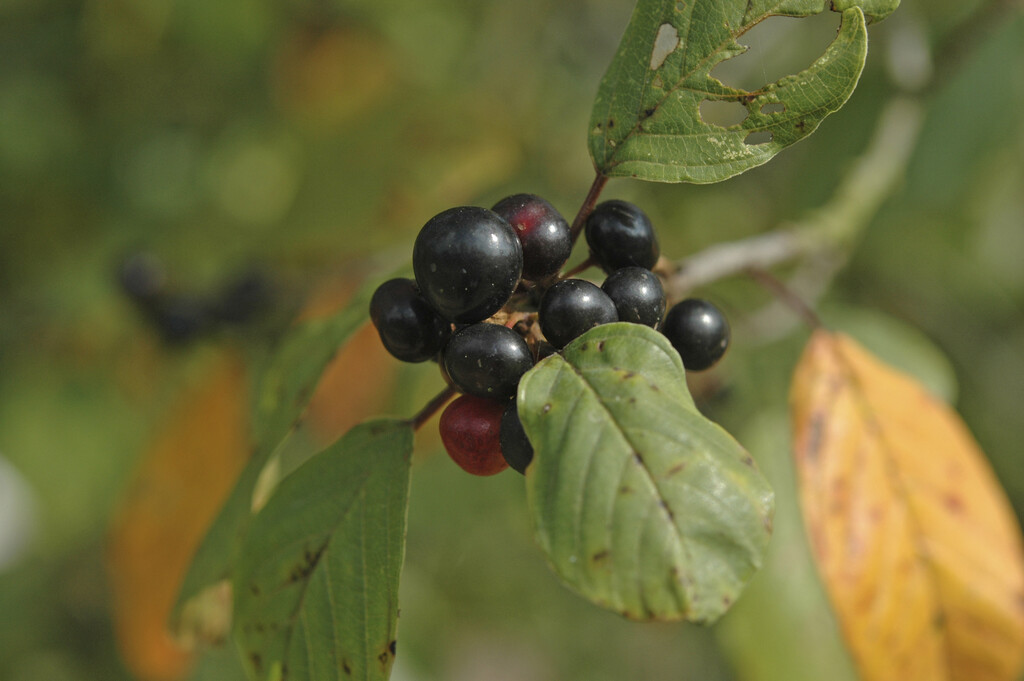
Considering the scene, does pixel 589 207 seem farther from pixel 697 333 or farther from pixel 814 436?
pixel 814 436

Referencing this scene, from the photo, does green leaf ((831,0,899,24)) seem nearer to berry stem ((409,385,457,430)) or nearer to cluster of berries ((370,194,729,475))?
cluster of berries ((370,194,729,475))

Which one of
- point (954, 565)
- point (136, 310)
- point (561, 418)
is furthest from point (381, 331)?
point (136, 310)

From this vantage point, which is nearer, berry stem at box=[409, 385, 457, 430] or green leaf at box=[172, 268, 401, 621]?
berry stem at box=[409, 385, 457, 430]

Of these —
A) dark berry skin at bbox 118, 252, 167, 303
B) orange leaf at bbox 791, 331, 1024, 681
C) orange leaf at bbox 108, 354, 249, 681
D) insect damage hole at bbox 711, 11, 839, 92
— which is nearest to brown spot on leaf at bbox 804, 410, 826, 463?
orange leaf at bbox 791, 331, 1024, 681

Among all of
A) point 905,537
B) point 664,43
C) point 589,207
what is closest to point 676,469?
point 589,207

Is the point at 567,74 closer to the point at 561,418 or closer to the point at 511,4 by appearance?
the point at 511,4
